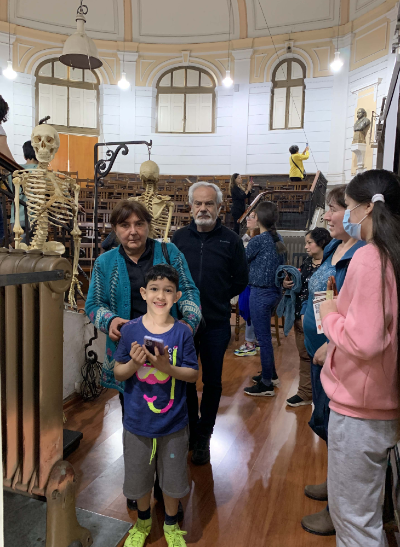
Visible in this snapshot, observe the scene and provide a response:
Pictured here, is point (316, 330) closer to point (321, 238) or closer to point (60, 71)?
point (321, 238)

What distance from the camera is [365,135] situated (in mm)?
11625

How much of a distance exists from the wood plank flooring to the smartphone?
99cm

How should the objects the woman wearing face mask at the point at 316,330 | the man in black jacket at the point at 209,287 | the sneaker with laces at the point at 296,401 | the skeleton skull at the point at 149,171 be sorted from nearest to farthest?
the woman wearing face mask at the point at 316,330
the man in black jacket at the point at 209,287
the sneaker with laces at the point at 296,401
the skeleton skull at the point at 149,171

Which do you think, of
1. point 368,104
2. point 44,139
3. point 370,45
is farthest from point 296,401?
point 370,45

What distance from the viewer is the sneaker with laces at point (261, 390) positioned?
12.0ft

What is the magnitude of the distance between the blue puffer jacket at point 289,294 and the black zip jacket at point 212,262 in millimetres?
849

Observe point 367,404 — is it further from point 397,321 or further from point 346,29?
point 346,29

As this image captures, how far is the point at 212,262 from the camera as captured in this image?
2541mm

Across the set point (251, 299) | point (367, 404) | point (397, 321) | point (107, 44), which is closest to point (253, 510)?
point (367, 404)

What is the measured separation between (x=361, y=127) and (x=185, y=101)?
5.97m

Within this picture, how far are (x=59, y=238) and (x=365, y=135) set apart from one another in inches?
363

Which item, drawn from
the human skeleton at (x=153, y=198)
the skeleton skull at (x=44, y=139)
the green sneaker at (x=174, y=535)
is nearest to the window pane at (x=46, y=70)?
the human skeleton at (x=153, y=198)

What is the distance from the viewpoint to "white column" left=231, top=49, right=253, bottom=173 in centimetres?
1333

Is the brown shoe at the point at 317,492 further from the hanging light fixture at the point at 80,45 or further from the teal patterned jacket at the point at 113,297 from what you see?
the hanging light fixture at the point at 80,45
